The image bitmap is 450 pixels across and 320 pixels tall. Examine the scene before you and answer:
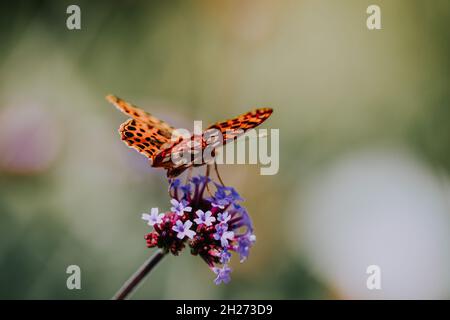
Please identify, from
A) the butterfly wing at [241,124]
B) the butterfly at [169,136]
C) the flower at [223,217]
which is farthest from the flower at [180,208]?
the butterfly wing at [241,124]

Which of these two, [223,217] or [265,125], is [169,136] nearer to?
[223,217]

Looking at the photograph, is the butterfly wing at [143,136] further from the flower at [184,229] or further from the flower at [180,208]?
the flower at [184,229]

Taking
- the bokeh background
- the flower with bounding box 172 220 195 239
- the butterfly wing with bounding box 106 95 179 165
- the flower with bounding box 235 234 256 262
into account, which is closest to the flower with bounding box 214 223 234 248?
the flower with bounding box 172 220 195 239

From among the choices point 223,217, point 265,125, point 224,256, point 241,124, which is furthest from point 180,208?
point 265,125

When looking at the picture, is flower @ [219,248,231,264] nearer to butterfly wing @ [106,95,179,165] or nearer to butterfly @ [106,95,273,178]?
butterfly @ [106,95,273,178]

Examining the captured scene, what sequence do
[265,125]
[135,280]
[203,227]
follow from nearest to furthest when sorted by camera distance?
[135,280] → [203,227] → [265,125]
